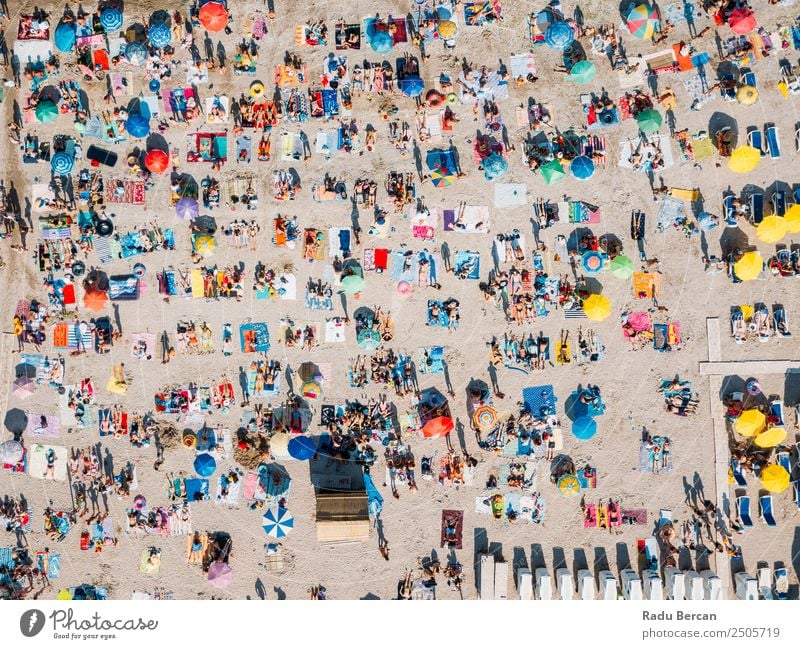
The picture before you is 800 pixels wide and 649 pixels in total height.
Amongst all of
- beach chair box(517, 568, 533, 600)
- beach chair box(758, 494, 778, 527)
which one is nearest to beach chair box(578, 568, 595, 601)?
beach chair box(517, 568, 533, 600)

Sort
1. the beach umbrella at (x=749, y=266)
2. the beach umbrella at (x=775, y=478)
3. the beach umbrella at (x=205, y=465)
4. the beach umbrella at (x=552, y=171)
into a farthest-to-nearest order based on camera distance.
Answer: the beach umbrella at (x=205, y=465) → the beach umbrella at (x=552, y=171) → the beach umbrella at (x=775, y=478) → the beach umbrella at (x=749, y=266)

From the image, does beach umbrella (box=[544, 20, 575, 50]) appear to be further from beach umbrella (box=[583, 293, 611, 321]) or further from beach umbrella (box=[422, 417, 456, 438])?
beach umbrella (box=[422, 417, 456, 438])

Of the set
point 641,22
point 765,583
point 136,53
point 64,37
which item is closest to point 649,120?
point 641,22

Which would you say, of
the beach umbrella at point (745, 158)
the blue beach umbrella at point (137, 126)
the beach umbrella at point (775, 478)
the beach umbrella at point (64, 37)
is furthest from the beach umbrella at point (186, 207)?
the beach umbrella at point (775, 478)

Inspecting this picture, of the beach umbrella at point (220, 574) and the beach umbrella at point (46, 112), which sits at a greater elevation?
the beach umbrella at point (46, 112)

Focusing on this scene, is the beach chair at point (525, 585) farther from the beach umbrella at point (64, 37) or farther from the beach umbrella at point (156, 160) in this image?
the beach umbrella at point (64, 37)

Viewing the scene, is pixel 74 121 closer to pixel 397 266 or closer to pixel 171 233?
pixel 171 233

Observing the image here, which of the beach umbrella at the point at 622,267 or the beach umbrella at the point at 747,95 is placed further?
the beach umbrella at the point at 622,267
